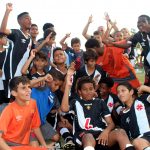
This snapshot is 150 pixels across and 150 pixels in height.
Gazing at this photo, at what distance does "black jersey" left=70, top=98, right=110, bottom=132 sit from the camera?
5.20 meters

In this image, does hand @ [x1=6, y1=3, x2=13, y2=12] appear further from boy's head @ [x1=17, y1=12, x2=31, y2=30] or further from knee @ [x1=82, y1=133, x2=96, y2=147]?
knee @ [x1=82, y1=133, x2=96, y2=147]

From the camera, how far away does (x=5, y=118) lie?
4.57 metres

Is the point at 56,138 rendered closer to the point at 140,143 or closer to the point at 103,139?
the point at 103,139

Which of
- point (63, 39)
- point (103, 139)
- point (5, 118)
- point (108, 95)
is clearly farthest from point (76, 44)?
point (5, 118)

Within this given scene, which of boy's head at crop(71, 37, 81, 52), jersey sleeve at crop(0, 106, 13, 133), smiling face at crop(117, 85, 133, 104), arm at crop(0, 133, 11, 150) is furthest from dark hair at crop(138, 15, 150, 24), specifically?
arm at crop(0, 133, 11, 150)

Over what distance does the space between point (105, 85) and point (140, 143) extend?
1766mm

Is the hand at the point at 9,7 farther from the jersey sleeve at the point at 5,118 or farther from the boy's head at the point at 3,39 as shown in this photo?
the jersey sleeve at the point at 5,118

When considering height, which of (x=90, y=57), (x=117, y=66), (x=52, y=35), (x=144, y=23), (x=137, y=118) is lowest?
(x=137, y=118)

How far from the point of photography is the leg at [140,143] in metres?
4.61

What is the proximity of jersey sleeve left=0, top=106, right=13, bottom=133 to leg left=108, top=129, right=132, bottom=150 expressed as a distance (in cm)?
142

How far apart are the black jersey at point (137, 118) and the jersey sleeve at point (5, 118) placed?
5.37 ft

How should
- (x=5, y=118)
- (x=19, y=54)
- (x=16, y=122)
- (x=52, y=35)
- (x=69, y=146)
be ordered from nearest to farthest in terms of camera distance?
(x=5, y=118) → (x=16, y=122) → (x=69, y=146) → (x=19, y=54) → (x=52, y=35)

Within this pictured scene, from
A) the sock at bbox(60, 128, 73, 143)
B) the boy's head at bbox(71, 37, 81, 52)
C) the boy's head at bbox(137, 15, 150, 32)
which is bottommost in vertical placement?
the sock at bbox(60, 128, 73, 143)

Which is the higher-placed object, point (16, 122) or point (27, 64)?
point (27, 64)
